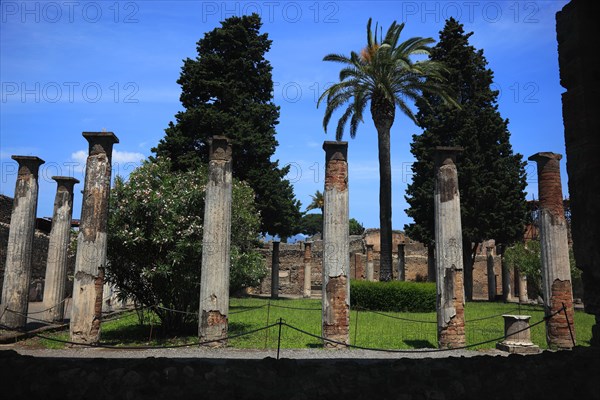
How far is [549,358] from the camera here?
11.5 feet

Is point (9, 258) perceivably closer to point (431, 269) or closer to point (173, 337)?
point (173, 337)

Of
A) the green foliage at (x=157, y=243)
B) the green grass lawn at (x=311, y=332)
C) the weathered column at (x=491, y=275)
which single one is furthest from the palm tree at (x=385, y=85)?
the weathered column at (x=491, y=275)

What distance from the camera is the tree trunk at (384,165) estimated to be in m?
16.8

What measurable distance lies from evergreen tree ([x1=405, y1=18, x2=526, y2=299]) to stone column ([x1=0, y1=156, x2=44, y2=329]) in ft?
58.4

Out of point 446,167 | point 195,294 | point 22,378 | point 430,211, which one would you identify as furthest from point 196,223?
point 430,211

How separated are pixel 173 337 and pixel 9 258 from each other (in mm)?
4071

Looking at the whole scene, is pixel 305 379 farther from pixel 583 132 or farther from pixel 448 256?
pixel 448 256

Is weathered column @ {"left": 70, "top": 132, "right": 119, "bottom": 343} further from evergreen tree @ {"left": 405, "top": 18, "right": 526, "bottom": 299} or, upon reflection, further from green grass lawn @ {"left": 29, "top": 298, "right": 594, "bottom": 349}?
evergreen tree @ {"left": 405, "top": 18, "right": 526, "bottom": 299}

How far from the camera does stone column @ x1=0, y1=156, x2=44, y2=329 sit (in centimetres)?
1035

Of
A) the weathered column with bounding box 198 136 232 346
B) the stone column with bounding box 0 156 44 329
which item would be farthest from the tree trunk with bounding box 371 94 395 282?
the stone column with bounding box 0 156 44 329

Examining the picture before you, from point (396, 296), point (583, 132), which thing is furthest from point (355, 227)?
point (583, 132)

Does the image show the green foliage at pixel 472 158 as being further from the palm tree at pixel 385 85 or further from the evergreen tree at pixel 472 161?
the palm tree at pixel 385 85

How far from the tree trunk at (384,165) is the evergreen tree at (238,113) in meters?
8.31

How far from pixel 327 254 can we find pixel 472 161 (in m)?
17.2
